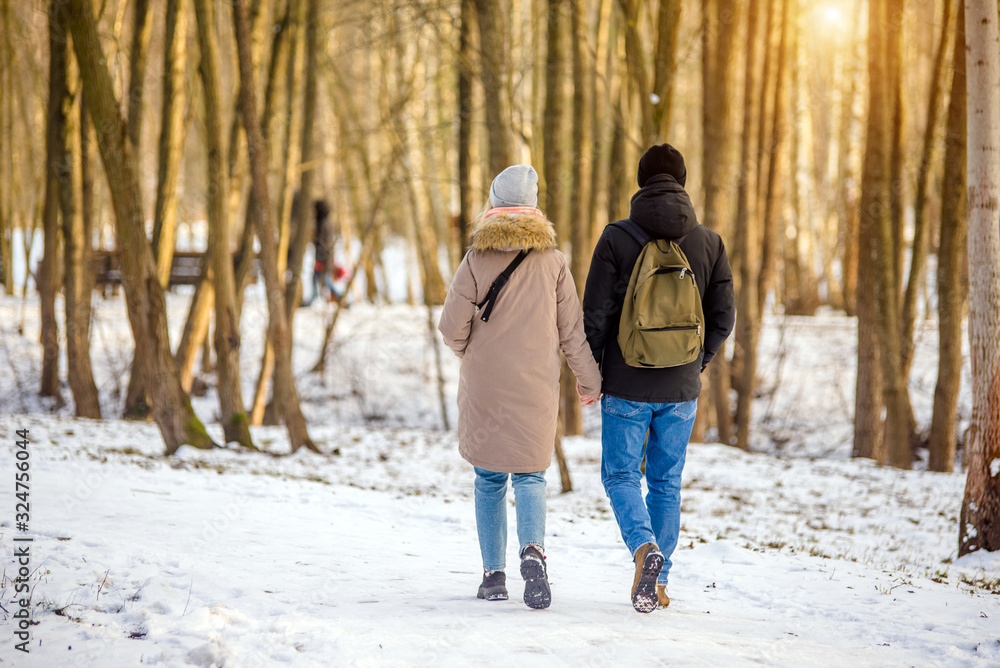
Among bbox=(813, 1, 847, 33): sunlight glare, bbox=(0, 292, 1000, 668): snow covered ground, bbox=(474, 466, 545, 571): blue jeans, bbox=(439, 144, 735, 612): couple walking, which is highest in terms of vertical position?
bbox=(813, 1, 847, 33): sunlight glare

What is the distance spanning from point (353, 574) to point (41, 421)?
714cm

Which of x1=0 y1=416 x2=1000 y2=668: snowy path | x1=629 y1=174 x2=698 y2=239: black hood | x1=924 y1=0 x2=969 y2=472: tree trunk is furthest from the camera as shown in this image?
x1=924 y1=0 x2=969 y2=472: tree trunk

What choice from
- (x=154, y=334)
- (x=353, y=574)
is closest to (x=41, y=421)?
(x=154, y=334)

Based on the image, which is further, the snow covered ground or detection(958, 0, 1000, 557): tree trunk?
detection(958, 0, 1000, 557): tree trunk

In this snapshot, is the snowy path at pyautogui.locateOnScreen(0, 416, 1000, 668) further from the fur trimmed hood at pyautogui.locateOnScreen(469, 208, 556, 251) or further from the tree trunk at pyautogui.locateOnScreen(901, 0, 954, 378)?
the tree trunk at pyautogui.locateOnScreen(901, 0, 954, 378)

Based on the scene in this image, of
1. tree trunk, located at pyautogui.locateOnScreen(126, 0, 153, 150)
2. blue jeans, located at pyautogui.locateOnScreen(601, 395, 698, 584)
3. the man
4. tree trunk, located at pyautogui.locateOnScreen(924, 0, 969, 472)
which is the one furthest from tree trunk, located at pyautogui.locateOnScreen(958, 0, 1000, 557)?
tree trunk, located at pyautogui.locateOnScreen(126, 0, 153, 150)

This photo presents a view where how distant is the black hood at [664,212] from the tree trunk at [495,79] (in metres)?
3.85

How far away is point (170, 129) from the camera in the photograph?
9469mm

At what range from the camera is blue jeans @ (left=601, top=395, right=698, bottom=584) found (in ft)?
10.2

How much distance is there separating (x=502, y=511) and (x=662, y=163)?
1708 mm

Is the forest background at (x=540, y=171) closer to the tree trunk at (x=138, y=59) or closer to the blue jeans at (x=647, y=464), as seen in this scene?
the tree trunk at (x=138, y=59)

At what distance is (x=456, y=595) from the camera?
3336mm

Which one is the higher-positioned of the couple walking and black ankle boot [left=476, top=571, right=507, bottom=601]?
the couple walking

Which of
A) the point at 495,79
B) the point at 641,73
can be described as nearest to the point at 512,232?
the point at 495,79
